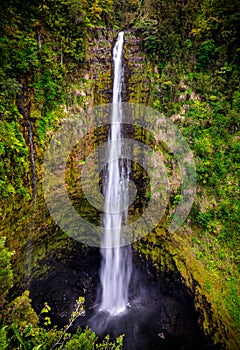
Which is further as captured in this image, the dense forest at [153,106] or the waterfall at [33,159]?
the waterfall at [33,159]

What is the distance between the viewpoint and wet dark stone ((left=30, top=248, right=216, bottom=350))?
8.77m

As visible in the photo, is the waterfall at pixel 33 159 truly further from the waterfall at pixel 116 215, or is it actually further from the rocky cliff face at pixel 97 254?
the waterfall at pixel 116 215

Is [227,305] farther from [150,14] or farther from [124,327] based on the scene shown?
[150,14]

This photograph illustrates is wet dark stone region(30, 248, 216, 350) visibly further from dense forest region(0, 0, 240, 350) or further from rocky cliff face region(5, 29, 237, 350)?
dense forest region(0, 0, 240, 350)

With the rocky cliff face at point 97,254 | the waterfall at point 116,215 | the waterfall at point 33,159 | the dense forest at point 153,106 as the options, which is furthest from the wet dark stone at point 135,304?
the waterfall at point 33,159

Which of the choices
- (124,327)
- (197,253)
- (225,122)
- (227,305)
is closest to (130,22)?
(225,122)

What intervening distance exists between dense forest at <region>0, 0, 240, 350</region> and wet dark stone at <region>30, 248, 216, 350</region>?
65cm

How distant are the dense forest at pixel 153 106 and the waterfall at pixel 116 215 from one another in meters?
1.01

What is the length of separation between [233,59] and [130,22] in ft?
25.3

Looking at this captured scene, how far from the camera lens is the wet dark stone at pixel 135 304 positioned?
28.8 ft

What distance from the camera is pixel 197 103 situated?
10.2 metres

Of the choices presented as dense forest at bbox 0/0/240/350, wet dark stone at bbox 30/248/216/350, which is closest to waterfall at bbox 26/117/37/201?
dense forest at bbox 0/0/240/350

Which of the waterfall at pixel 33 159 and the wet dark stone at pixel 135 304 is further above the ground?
the waterfall at pixel 33 159

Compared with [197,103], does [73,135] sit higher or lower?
lower
